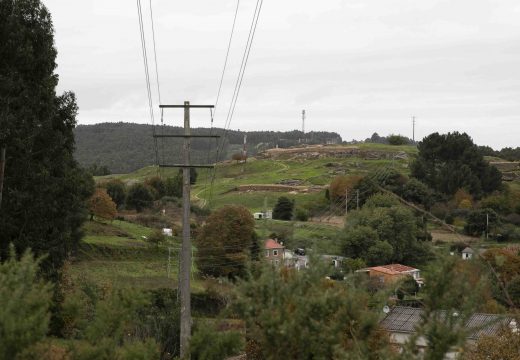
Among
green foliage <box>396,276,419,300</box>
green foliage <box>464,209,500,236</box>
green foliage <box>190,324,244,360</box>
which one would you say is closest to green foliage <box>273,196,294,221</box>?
green foliage <box>464,209,500,236</box>

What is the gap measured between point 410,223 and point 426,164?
27.2 meters

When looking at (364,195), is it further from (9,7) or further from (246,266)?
(246,266)

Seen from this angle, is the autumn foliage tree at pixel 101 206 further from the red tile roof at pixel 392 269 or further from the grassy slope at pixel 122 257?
the red tile roof at pixel 392 269

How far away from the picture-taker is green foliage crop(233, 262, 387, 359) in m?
6.57

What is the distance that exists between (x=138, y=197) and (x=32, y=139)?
50.1 m

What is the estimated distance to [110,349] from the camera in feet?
25.7

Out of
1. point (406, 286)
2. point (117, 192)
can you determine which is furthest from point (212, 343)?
point (117, 192)

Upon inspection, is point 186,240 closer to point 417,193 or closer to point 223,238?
point 223,238

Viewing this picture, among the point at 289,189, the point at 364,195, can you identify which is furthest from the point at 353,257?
the point at 289,189

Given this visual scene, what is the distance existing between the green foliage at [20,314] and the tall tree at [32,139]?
1291 centimetres

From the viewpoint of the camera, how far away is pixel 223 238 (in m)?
42.8

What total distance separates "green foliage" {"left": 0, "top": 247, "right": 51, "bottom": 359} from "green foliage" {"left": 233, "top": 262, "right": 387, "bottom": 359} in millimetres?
A: 1943

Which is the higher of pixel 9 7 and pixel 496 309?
pixel 9 7

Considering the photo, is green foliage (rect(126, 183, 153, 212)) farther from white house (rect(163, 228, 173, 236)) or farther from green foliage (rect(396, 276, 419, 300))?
green foliage (rect(396, 276, 419, 300))
